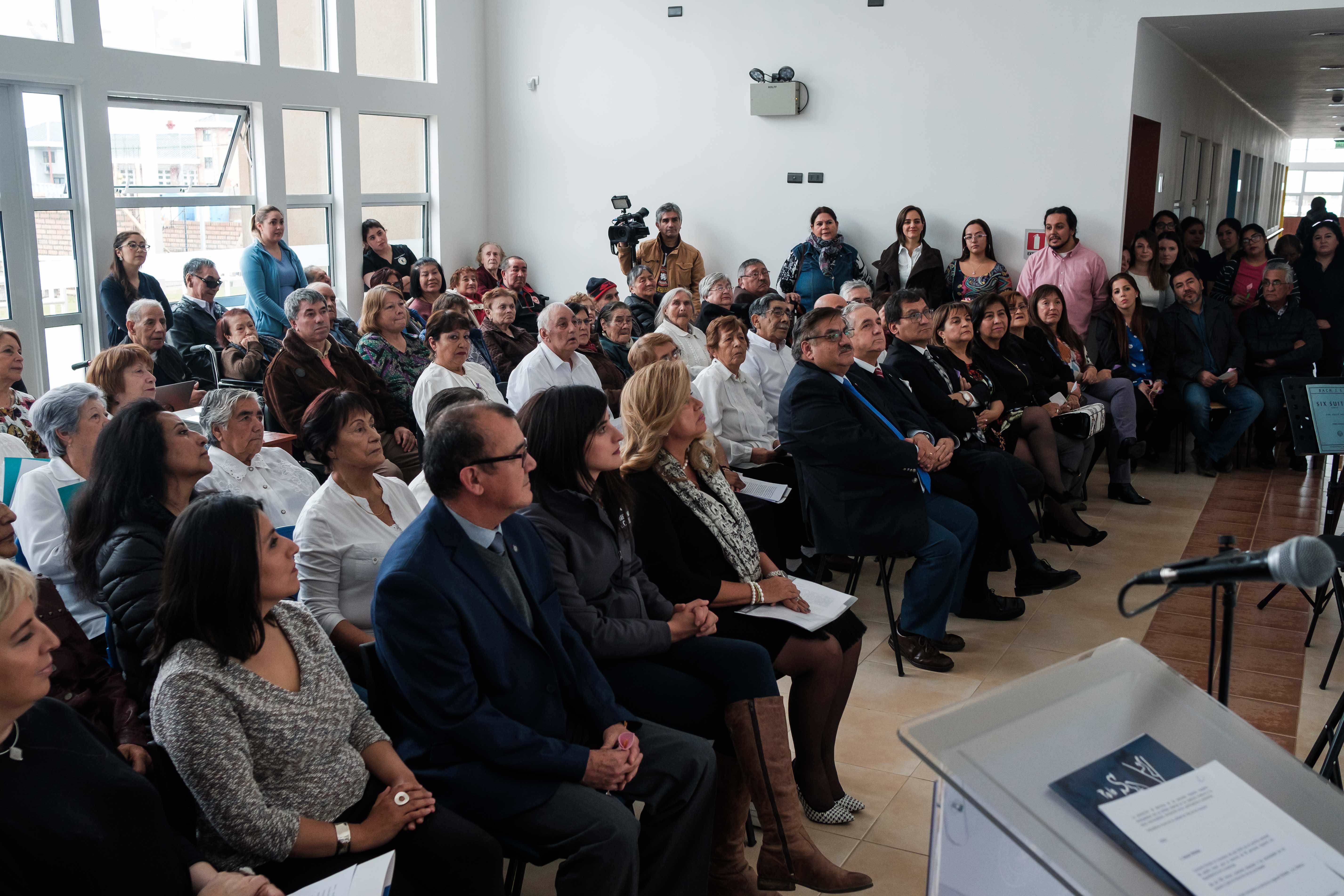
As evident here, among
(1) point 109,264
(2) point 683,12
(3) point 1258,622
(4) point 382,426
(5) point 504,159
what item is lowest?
(3) point 1258,622

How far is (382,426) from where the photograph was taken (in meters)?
5.18

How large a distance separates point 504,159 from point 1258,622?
8.09m

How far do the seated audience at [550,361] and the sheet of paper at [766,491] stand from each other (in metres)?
1.49

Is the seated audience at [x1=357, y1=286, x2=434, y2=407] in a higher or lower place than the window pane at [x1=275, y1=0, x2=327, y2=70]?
lower

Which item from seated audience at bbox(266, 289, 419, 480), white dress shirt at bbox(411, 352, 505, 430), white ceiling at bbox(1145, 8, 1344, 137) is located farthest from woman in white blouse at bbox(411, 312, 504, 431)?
white ceiling at bbox(1145, 8, 1344, 137)

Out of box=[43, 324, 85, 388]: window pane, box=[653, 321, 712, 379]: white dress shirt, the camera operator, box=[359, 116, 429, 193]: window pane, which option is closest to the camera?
box=[653, 321, 712, 379]: white dress shirt

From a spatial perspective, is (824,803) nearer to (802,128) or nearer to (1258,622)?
(1258,622)

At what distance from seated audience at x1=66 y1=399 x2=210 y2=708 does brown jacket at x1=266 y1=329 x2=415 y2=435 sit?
2.15m

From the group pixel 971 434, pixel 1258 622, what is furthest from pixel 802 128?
pixel 1258 622

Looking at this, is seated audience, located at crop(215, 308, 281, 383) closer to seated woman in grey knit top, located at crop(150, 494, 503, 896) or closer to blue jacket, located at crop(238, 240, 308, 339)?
blue jacket, located at crop(238, 240, 308, 339)

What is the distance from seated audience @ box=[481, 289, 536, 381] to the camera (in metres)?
6.27

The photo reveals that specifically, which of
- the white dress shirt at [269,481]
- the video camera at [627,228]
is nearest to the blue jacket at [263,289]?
the video camera at [627,228]

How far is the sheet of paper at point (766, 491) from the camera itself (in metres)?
3.74

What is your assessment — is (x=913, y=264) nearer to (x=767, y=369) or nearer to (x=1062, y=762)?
(x=767, y=369)
